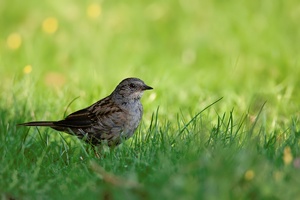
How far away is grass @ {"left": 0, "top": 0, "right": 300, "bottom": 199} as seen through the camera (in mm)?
5023

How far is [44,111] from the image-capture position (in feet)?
26.7

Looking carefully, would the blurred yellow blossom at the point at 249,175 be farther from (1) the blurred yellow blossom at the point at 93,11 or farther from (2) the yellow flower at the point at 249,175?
(1) the blurred yellow blossom at the point at 93,11

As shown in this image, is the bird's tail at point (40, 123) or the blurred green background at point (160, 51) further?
the blurred green background at point (160, 51)

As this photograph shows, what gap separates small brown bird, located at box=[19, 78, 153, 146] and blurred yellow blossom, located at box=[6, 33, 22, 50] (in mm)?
4119

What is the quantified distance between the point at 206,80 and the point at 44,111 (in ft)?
8.70

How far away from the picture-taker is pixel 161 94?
8.95 meters

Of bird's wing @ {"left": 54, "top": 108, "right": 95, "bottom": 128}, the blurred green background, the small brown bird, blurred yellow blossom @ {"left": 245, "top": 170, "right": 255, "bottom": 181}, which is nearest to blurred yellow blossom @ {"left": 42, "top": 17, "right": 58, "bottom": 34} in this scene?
the blurred green background

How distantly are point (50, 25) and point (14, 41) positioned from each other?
2.26ft

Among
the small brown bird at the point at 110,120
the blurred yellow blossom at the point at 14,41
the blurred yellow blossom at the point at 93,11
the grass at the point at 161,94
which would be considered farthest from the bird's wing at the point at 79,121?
the blurred yellow blossom at the point at 93,11

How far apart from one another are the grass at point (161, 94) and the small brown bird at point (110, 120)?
0.45 feet

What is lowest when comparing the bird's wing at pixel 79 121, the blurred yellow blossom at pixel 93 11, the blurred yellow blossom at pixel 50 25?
the bird's wing at pixel 79 121

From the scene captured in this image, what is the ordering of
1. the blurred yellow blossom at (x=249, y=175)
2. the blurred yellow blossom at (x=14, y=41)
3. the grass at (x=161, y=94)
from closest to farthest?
1. the blurred yellow blossom at (x=249, y=175)
2. the grass at (x=161, y=94)
3. the blurred yellow blossom at (x=14, y=41)

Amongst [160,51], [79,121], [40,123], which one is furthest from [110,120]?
[160,51]

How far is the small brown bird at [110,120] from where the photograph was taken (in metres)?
7.18
